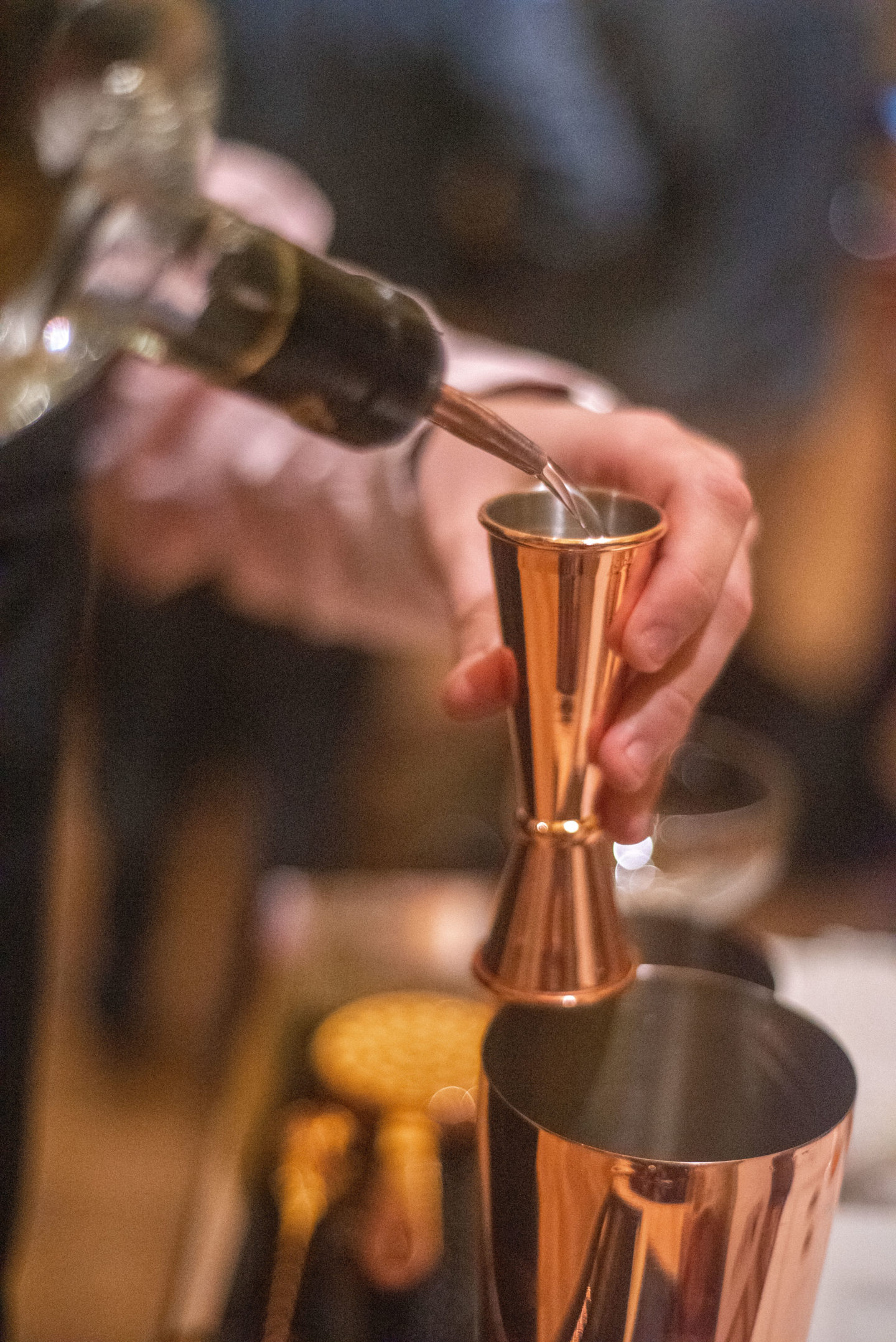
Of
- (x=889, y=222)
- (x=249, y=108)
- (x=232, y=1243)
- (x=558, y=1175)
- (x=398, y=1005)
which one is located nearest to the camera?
(x=558, y=1175)

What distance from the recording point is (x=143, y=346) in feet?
1.28

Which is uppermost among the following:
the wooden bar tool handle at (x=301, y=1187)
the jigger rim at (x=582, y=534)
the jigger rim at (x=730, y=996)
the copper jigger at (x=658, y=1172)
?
the jigger rim at (x=582, y=534)

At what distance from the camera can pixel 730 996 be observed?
371mm

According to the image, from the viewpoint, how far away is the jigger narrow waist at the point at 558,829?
35 centimetres

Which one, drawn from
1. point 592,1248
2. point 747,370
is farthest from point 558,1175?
point 747,370

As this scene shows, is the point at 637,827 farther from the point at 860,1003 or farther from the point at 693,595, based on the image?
the point at 860,1003

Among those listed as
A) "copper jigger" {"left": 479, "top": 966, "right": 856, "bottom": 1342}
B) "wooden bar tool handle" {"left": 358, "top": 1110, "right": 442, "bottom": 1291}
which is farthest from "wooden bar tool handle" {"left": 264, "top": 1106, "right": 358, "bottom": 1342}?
"copper jigger" {"left": 479, "top": 966, "right": 856, "bottom": 1342}

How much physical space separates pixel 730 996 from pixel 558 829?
8 cm

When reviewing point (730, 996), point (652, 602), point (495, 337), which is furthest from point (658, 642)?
point (495, 337)

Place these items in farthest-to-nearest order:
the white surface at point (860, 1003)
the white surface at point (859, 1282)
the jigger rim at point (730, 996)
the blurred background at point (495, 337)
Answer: the blurred background at point (495, 337) → the white surface at point (860, 1003) → the white surface at point (859, 1282) → the jigger rim at point (730, 996)

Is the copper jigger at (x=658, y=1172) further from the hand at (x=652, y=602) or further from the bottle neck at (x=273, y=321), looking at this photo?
the bottle neck at (x=273, y=321)

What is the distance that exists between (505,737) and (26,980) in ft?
3.30

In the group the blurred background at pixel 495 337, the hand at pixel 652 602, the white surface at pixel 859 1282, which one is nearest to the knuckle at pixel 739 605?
the hand at pixel 652 602

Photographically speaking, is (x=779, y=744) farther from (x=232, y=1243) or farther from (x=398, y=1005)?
(x=232, y=1243)
